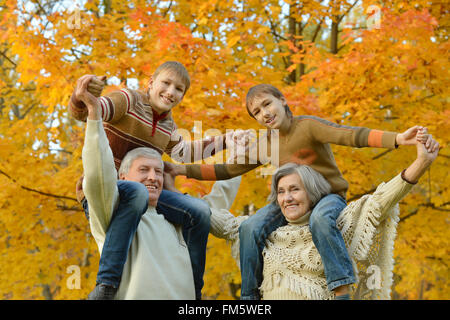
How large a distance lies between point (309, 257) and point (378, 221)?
0.43 metres

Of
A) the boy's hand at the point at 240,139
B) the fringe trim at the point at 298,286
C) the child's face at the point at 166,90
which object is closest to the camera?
the fringe trim at the point at 298,286

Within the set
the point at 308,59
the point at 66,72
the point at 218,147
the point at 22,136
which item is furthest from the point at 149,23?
the point at 218,147

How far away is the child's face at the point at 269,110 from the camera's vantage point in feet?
9.52

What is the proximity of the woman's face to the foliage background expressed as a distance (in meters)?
1.96

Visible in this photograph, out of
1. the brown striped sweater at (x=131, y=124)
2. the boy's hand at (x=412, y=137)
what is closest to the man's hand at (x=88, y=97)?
the brown striped sweater at (x=131, y=124)

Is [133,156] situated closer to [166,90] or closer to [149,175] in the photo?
[149,175]

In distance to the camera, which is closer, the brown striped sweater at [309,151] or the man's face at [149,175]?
the man's face at [149,175]

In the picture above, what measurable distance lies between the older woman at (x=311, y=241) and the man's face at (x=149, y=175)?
2.31 feet

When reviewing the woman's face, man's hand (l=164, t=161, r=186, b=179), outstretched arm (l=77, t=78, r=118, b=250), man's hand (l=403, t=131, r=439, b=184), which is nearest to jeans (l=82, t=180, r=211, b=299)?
outstretched arm (l=77, t=78, r=118, b=250)

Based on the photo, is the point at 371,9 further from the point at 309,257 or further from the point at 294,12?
the point at 309,257

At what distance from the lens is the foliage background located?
16.0 ft

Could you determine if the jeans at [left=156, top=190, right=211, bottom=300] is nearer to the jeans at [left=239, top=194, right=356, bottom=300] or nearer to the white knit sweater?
the white knit sweater

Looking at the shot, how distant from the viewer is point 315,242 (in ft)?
8.27

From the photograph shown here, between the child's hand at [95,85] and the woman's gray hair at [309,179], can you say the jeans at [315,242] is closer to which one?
the woman's gray hair at [309,179]
